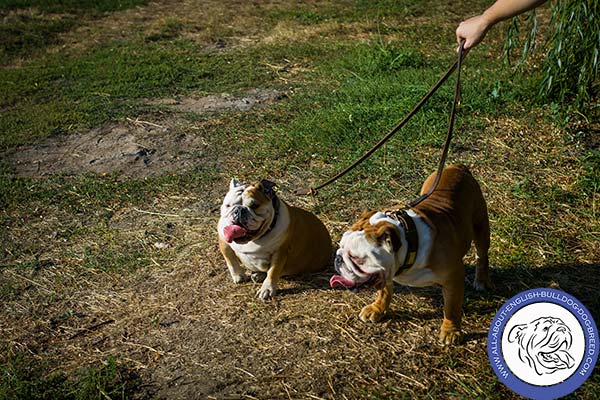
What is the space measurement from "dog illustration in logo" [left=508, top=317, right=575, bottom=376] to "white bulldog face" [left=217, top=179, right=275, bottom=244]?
1.65 metres

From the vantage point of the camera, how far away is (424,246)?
12.4 feet

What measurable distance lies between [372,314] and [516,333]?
3.13 feet

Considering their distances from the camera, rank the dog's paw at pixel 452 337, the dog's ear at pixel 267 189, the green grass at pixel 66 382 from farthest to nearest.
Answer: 1. the dog's ear at pixel 267 189
2. the dog's paw at pixel 452 337
3. the green grass at pixel 66 382

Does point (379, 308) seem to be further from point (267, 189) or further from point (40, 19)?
point (40, 19)

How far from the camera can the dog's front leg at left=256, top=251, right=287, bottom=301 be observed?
14.9 feet

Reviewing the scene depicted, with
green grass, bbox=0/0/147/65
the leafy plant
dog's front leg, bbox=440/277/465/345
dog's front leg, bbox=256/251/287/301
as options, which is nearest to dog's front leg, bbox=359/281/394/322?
dog's front leg, bbox=440/277/465/345

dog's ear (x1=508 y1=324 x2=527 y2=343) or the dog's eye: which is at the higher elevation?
the dog's eye

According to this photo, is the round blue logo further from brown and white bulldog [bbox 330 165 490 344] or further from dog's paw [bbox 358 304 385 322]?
dog's paw [bbox 358 304 385 322]

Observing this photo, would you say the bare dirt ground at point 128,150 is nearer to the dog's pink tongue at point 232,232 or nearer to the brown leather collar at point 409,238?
the dog's pink tongue at point 232,232

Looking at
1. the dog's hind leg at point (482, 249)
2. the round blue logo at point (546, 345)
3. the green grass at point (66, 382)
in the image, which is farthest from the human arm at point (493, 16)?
the green grass at point (66, 382)

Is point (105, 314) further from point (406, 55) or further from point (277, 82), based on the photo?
point (406, 55)

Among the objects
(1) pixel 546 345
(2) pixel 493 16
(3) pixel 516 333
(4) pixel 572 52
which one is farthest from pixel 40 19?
(1) pixel 546 345

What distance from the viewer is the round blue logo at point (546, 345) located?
11.3 ft

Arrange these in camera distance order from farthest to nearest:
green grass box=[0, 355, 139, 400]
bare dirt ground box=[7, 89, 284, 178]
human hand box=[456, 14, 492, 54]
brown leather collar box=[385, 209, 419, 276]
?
bare dirt ground box=[7, 89, 284, 178], human hand box=[456, 14, 492, 54], green grass box=[0, 355, 139, 400], brown leather collar box=[385, 209, 419, 276]
